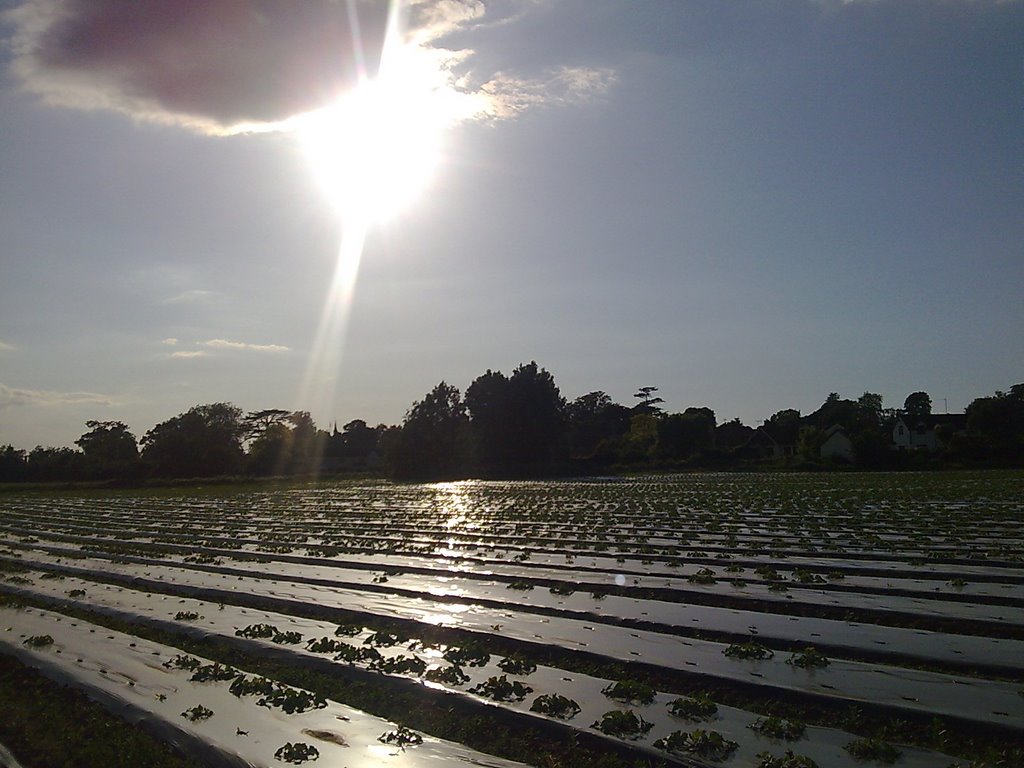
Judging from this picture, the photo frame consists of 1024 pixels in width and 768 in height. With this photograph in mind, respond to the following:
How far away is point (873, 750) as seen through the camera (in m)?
5.59

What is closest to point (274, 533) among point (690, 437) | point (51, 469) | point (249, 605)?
point (249, 605)

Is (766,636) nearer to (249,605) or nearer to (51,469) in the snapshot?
(249,605)

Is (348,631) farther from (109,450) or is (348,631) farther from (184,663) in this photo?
(109,450)

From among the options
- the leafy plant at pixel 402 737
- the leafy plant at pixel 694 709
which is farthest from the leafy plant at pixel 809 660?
the leafy plant at pixel 402 737

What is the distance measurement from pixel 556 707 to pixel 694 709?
3.77 ft

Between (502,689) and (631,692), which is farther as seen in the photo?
(502,689)

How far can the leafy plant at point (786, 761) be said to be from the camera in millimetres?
5391

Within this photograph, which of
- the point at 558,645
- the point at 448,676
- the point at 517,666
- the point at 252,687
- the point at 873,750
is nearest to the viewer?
the point at 873,750

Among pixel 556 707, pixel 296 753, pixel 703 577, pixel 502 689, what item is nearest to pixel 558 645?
pixel 502 689

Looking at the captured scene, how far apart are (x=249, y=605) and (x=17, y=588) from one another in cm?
590

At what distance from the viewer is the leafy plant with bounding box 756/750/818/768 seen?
17.7 feet

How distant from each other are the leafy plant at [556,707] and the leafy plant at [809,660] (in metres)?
2.46

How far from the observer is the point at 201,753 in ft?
20.5

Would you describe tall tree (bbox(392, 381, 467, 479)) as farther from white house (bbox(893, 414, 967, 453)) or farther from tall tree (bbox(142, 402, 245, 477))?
white house (bbox(893, 414, 967, 453))
